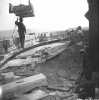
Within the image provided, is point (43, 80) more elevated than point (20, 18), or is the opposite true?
point (20, 18)

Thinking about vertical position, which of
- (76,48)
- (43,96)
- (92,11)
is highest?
(92,11)

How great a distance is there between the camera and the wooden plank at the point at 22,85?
679cm

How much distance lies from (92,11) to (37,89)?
3.60m

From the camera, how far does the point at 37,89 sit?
773cm

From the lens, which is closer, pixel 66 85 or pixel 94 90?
pixel 94 90

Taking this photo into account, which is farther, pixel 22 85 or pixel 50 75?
pixel 50 75

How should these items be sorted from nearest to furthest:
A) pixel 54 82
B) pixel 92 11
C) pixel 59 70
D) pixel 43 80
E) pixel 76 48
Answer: pixel 92 11 → pixel 43 80 → pixel 54 82 → pixel 59 70 → pixel 76 48

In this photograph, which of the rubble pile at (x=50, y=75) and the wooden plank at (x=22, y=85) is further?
the rubble pile at (x=50, y=75)

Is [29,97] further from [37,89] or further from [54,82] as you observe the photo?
[54,82]

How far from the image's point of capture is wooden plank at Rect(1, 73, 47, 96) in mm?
6788

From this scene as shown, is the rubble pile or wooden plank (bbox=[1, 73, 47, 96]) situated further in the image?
the rubble pile

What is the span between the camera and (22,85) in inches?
285

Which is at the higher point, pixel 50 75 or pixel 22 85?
pixel 22 85

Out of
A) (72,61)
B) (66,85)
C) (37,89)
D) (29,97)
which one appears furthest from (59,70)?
(29,97)
